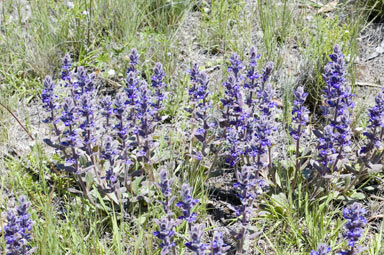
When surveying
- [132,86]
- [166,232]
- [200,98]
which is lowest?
[166,232]

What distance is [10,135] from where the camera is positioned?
4219 millimetres

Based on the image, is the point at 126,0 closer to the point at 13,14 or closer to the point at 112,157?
the point at 13,14

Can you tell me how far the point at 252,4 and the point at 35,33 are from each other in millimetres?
2449

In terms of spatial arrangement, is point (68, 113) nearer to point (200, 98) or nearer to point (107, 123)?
point (107, 123)

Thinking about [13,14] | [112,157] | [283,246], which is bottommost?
[283,246]

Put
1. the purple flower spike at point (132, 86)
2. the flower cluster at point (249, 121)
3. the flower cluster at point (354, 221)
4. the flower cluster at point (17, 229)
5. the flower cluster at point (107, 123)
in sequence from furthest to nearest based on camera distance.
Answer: the purple flower spike at point (132, 86) < the flower cluster at point (107, 123) < the flower cluster at point (249, 121) < the flower cluster at point (17, 229) < the flower cluster at point (354, 221)

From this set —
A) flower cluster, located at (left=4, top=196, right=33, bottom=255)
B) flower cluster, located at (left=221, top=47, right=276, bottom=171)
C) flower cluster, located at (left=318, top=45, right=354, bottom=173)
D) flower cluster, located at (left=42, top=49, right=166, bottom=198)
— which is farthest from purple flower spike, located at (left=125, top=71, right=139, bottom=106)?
flower cluster, located at (left=318, top=45, right=354, bottom=173)

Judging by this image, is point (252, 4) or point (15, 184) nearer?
point (15, 184)

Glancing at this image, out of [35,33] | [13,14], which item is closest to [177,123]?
[35,33]

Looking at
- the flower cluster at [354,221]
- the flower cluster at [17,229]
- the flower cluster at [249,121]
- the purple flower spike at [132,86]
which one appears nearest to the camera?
the flower cluster at [354,221]

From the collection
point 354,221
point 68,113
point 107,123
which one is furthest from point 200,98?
point 354,221

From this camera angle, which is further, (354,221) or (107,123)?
(107,123)

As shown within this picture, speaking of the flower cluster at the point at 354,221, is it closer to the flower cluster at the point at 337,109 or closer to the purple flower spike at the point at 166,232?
the flower cluster at the point at 337,109

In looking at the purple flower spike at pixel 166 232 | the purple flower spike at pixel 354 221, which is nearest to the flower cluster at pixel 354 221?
the purple flower spike at pixel 354 221
